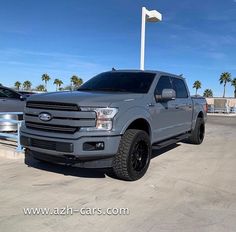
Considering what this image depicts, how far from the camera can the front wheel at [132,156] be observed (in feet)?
18.0

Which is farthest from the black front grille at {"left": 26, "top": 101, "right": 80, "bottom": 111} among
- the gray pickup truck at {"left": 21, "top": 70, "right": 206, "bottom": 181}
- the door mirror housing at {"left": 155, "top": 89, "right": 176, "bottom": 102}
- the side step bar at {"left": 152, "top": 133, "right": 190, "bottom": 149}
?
the side step bar at {"left": 152, "top": 133, "right": 190, "bottom": 149}

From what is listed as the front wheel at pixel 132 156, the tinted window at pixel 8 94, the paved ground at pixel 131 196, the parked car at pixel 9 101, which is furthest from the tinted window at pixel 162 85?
the tinted window at pixel 8 94

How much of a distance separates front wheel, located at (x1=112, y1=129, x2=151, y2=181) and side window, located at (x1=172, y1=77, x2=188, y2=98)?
2393 millimetres

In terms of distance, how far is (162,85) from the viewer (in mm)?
7258

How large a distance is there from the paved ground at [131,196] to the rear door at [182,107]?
0.99 m

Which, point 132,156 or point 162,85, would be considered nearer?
point 132,156

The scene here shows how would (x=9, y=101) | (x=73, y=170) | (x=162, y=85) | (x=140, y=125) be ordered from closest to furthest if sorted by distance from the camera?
(x=140, y=125) < (x=73, y=170) < (x=162, y=85) < (x=9, y=101)

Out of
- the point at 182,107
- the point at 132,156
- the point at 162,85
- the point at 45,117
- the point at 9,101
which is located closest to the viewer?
the point at 45,117

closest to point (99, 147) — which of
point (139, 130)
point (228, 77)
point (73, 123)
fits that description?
point (73, 123)

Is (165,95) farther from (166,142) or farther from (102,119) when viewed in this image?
(102,119)

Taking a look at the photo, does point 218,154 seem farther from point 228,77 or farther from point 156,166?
point 228,77

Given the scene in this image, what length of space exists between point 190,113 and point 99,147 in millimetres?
4323

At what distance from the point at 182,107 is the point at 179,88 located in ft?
1.90

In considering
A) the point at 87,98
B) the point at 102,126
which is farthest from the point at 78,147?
the point at 87,98
